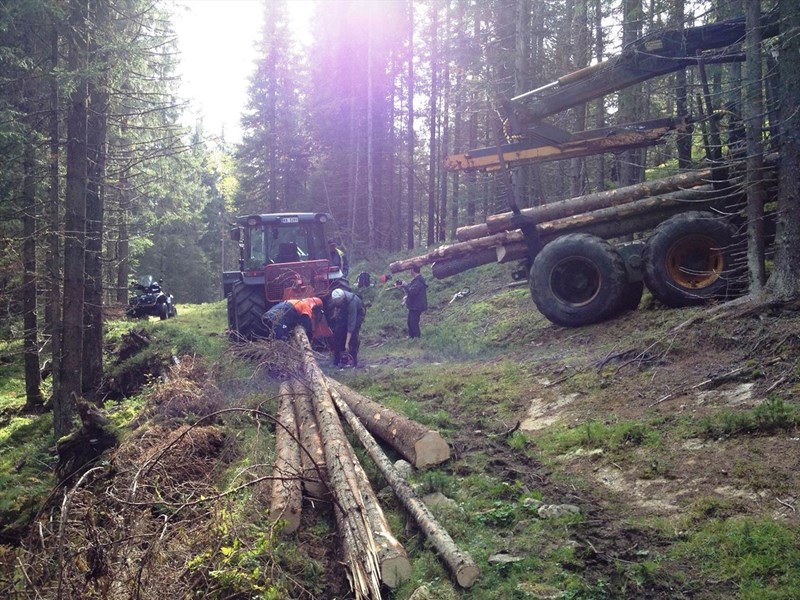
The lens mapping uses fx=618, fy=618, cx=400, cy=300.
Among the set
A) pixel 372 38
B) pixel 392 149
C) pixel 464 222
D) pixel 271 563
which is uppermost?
pixel 372 38

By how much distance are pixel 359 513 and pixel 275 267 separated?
864 centimetres

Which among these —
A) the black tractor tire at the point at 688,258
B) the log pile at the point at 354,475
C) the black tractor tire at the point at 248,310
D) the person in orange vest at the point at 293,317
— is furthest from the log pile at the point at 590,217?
the log pile at the point at 354,475

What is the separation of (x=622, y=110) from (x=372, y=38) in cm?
1691

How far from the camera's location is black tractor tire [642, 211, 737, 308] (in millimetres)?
9375

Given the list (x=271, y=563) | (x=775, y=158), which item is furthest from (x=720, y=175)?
(x=271, y=563)

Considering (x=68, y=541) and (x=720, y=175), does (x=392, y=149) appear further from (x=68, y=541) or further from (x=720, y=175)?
(x=68, y=541)

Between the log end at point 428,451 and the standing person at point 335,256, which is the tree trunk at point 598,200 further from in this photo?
the log end at point 428,451

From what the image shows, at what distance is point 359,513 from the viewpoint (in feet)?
16.5

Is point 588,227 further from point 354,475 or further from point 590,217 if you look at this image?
point 354,475

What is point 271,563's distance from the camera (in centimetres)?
465

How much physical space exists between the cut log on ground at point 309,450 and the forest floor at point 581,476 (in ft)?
0.78

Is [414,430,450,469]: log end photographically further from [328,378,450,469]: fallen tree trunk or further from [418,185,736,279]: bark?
[418,185,736,279]: bark

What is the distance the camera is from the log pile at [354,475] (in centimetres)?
443

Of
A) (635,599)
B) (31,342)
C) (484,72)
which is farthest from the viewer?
(484,72)
